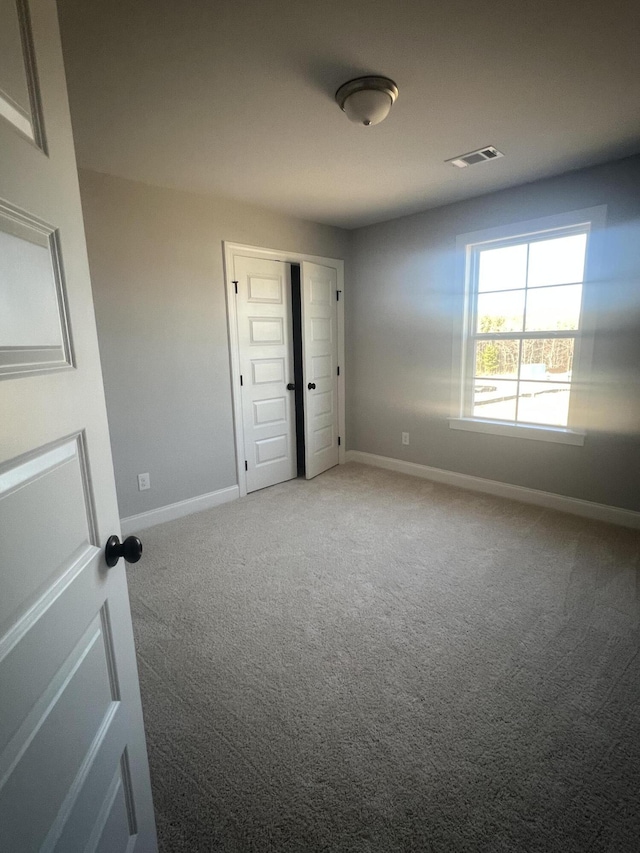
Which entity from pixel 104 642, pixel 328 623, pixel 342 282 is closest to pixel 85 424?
pixel 104 642

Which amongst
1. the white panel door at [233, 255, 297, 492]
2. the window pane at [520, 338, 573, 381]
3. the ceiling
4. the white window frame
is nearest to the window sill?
the white window frame

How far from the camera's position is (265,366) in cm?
397

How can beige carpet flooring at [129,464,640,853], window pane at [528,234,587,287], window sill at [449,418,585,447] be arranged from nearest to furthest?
beige carpet flooring at [129,464,640,853], window pane at [528,234,587,287], window sill at [449,418,585,447]

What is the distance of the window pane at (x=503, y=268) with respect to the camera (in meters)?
3.49

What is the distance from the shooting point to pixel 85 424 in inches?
33.2

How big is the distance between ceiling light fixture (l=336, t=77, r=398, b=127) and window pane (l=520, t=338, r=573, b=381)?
2190 mm

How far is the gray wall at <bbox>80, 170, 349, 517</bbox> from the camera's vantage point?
9.73 feet

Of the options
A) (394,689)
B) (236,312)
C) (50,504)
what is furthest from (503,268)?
(50,504)

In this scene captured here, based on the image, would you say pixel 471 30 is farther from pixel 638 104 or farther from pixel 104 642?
pixel 104 642

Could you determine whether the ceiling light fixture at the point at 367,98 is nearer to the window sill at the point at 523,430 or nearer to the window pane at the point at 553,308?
the window pane at the point at 553,308

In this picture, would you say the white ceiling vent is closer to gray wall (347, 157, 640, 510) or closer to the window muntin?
gray wall (347, 157, 640, 510)

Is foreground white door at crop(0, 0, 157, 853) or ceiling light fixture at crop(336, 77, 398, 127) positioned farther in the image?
ceiling light fixture at crop(336, 77, 398, 127)

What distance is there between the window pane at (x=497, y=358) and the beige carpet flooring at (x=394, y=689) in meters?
1.35

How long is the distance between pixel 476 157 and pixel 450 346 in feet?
5.12
